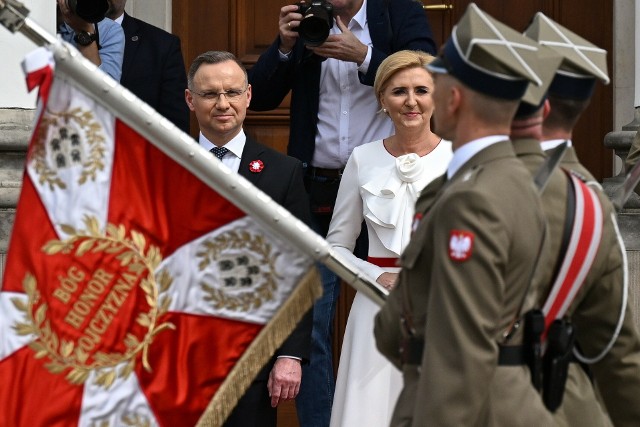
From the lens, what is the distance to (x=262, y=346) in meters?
4.78

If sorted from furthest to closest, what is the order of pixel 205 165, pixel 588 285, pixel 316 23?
pixel 316 23, pixel 205 165, pixel 588 285

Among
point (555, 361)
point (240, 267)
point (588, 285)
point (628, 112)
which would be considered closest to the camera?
point (555, 361)

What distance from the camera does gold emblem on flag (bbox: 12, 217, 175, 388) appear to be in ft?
15.3

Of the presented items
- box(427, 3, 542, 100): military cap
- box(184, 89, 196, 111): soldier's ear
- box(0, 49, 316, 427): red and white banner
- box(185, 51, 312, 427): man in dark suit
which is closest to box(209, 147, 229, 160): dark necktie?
box(185, 51, 312, 427): man in dark suit

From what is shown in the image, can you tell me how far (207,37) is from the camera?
330 inches

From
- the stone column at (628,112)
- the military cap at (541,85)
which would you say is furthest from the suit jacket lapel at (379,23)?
the military cap at (541,85)

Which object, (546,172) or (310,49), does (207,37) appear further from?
(546,172)

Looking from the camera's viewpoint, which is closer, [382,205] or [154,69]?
[382,205]

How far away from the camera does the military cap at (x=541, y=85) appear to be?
407cm

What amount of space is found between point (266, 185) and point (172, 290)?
155 centimetres

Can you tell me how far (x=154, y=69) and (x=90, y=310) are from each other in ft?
8.72

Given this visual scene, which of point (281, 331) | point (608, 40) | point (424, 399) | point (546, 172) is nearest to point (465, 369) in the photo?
point (424, 399)

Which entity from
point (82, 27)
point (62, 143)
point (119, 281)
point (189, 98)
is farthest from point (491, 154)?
point (82, 27)

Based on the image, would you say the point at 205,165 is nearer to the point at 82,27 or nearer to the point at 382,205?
the point at 382,205
